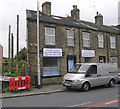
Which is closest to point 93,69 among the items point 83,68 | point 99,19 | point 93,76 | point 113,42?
point 93,76

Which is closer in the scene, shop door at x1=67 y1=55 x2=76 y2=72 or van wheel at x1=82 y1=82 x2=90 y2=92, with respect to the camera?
van wheel at x1=82 y1=82 x2=90 y2=92

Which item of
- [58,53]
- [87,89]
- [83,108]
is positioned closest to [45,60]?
[58,53]

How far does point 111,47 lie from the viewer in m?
20.9

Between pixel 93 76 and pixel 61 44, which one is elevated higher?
pixel 61 44

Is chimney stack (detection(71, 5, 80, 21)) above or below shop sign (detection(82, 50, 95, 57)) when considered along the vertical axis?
above

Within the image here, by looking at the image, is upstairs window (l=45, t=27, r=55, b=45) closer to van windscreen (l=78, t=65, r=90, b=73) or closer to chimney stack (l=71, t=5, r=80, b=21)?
van windscreen (l=78, t=65, r=90, b=73)

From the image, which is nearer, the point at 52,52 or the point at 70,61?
the point at 52,52

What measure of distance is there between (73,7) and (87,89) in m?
12.7

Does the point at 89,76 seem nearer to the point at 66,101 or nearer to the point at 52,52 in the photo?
the point at 66,101

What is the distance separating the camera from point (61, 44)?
1590cm

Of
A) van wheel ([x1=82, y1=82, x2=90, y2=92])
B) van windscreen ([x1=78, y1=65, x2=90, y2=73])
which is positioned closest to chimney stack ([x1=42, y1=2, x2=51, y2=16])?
Result: van windscreen ([x1=78, y1=65, x2=90, y2=73])

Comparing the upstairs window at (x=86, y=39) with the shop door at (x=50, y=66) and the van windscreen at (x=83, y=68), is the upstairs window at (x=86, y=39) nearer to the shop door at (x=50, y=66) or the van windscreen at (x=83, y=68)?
the shop door at (x=50, y=66)

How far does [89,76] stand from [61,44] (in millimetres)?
5911

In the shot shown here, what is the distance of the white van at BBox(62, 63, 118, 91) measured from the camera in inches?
416
